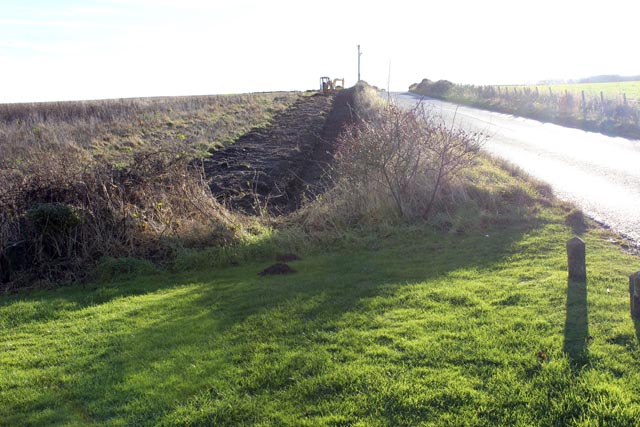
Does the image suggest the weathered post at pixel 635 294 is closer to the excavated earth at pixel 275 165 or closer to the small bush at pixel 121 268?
the small bush at pixel 121 268

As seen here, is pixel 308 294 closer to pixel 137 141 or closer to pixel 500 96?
pixel 137 141

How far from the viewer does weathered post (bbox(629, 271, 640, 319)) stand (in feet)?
16.7

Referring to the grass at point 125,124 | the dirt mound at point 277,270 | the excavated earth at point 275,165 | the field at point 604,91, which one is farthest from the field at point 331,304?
the field at point 604,91

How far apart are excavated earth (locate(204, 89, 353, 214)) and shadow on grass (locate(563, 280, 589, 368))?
20.2 ft

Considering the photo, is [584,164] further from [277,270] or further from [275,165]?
[277,270]

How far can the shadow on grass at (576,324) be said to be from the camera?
14.7 ft

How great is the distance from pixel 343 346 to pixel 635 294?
282 cm

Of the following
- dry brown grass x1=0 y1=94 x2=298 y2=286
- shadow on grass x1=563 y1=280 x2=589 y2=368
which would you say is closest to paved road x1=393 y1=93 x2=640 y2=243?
shadow on grass x1=563 y1=280 x2=589 y2=368

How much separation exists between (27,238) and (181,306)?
3828 mm

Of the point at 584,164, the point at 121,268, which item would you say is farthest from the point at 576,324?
the point at 584,164

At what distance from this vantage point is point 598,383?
13.2 feet

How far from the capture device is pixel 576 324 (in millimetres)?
5109

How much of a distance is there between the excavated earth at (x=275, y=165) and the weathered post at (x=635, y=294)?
687cm

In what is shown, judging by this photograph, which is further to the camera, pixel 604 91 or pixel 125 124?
pixel 604 91
